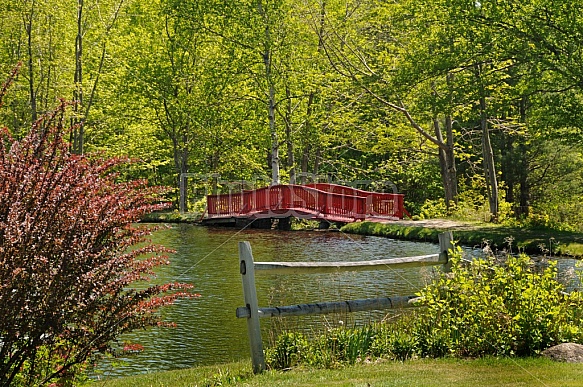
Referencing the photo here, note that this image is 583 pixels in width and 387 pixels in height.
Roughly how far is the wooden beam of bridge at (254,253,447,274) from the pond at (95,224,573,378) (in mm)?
529

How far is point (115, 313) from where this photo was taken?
300 inches

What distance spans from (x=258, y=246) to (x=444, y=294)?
15610 millimetres

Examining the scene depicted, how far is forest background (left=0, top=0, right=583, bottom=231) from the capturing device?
69.2ft

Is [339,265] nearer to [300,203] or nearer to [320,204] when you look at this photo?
[320,204]

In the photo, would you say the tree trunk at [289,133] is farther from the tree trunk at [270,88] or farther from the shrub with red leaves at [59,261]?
the shrub with red leaves at [59,261]

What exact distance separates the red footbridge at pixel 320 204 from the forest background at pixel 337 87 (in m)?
1.72

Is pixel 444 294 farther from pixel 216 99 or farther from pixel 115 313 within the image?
pixel 216 99

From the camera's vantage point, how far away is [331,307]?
7.84 m

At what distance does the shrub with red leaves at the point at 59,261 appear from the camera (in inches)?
265

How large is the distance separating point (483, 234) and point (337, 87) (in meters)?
12.1

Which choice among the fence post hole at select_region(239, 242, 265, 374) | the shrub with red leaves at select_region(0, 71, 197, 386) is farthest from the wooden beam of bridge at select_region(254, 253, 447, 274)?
the shrub with red leaves at select_region(0, 71, 197, 386)

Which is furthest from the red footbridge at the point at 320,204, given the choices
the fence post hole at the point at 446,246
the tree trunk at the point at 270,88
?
the fence post hole at the point at 446,246

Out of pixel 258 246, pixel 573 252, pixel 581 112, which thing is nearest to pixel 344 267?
pixel 573 252

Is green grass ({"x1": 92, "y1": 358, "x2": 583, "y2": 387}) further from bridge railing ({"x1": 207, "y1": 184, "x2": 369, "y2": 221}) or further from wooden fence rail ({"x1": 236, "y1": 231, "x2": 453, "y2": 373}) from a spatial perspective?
bridge railing ({"x1": 207, "y1": 184, "x2": 369, "y2": 221})
